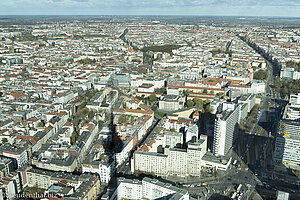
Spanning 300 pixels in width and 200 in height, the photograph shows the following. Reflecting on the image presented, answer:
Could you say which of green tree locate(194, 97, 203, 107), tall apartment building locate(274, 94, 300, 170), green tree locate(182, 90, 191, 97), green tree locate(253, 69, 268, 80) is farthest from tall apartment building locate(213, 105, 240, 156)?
green tree locate(253, 69, 268, 80)

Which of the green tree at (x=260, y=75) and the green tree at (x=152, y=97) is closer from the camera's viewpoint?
the green tree at (x=152, y=97)

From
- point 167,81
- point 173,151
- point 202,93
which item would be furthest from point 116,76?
point 173,151

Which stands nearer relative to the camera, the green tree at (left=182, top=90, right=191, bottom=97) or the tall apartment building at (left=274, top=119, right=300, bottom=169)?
the tall apartment building at (left=274, top=119, right=300, bottom=169)

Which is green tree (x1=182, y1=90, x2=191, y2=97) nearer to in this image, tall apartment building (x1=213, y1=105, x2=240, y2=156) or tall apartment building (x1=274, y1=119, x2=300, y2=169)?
tall apartment building (x1=213, y1=105, x2=240, y2=156)

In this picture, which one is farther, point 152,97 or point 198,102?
point 152,97

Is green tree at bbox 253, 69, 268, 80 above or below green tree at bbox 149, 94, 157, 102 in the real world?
above

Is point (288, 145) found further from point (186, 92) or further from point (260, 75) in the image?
point (260, 75)

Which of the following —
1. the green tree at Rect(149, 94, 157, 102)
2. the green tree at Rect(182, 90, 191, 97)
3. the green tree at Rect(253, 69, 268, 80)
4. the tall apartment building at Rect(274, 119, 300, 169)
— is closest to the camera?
the tall apartment building at Rect(274, 119, 300, 169)

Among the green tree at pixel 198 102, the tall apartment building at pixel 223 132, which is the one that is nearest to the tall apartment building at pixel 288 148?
the tall apartment building at pixel 223 132

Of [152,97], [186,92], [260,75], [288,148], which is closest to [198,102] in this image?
[186,92]

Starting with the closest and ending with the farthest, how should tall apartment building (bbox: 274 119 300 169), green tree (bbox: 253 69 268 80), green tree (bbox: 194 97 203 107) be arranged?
tall apartment building (bbox: 274 119 300 169) < green tree (bbox: 194 97 203 107) < green tree (bbox: 253 69 268 80)

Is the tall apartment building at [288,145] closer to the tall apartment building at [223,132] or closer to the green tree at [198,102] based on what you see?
the tall apartment building at [223,132]
